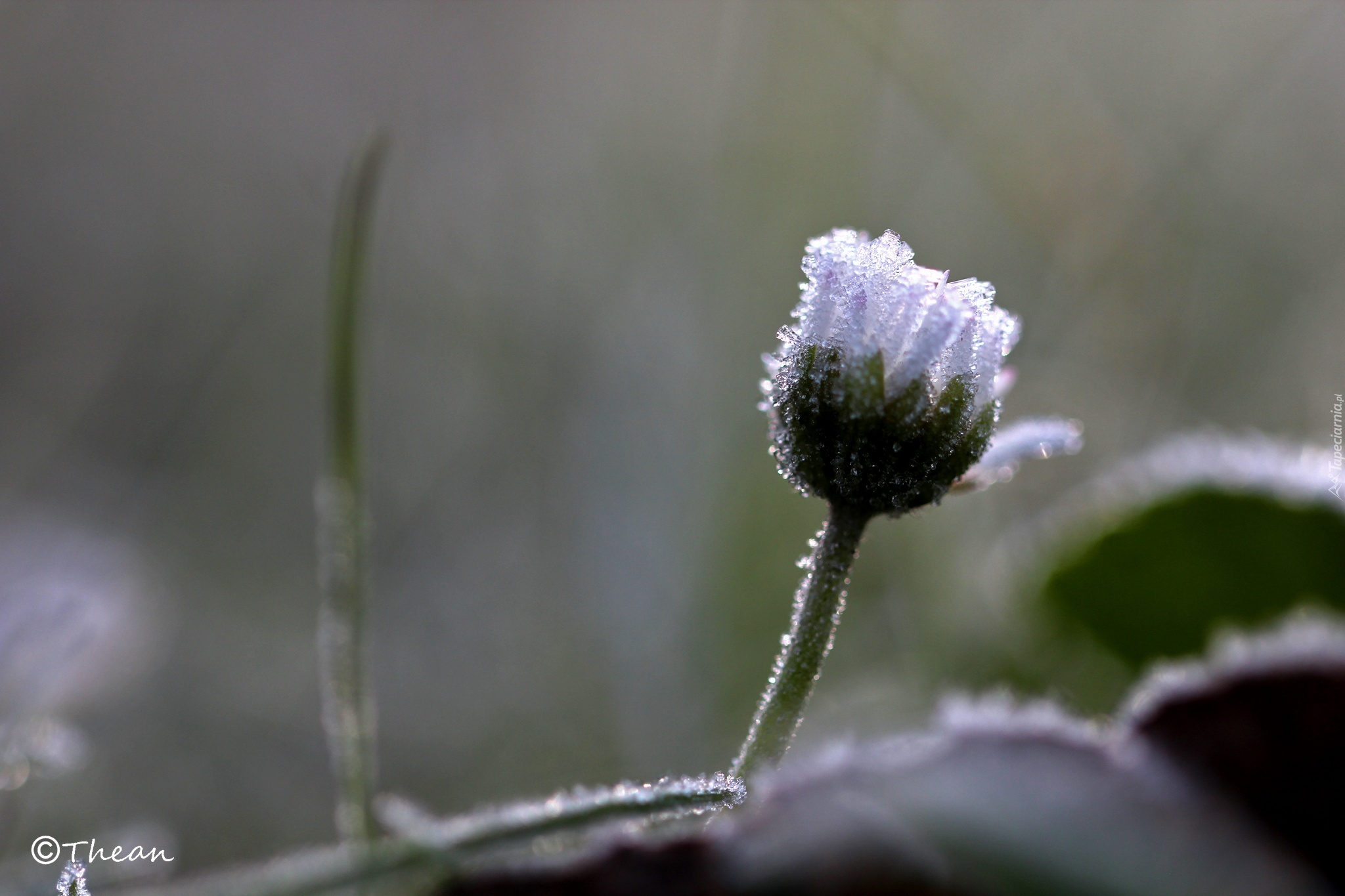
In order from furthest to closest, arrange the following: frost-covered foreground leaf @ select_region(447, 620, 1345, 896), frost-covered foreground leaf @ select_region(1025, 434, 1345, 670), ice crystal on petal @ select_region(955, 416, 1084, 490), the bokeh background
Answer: the bokeh background
frost-covered foreground leaf @ select_region(1025, 434, 1345, 670)
ice crystal on petal @ select_region(955, 416, 1084, 490)
frost-covered foreground leaf @ select_region(447, 620, 1345, 896)

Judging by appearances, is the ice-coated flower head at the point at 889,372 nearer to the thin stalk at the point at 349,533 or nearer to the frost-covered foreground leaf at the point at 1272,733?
the frost-covered foreground leaf at the point at 1272,733

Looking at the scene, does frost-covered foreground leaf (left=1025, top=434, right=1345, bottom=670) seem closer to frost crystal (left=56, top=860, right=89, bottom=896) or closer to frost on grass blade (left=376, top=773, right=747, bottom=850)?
frost on grass blade (left=376, top=773, right=747, bottom=850)

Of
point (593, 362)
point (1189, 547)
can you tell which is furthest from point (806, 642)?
point (593, 362)

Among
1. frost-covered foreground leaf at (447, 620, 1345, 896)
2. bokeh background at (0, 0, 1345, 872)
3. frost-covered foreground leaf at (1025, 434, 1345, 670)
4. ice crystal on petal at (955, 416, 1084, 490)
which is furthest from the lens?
bokeh background at (0, 0, 1345, 872)

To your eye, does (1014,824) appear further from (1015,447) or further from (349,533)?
(349,533)

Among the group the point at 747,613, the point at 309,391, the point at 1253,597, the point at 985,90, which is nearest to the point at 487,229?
the point at 309,391

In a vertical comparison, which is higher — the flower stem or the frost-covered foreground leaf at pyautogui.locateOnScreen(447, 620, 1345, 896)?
the flower stem

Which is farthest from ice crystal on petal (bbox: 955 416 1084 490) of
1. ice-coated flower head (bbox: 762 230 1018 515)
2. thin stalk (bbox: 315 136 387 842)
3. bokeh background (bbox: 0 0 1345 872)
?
bokeh background (bbox: 0 0 1345 872)

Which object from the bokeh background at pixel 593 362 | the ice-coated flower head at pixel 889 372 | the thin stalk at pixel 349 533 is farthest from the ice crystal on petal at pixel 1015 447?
the bokeh background at pixel 593 362
